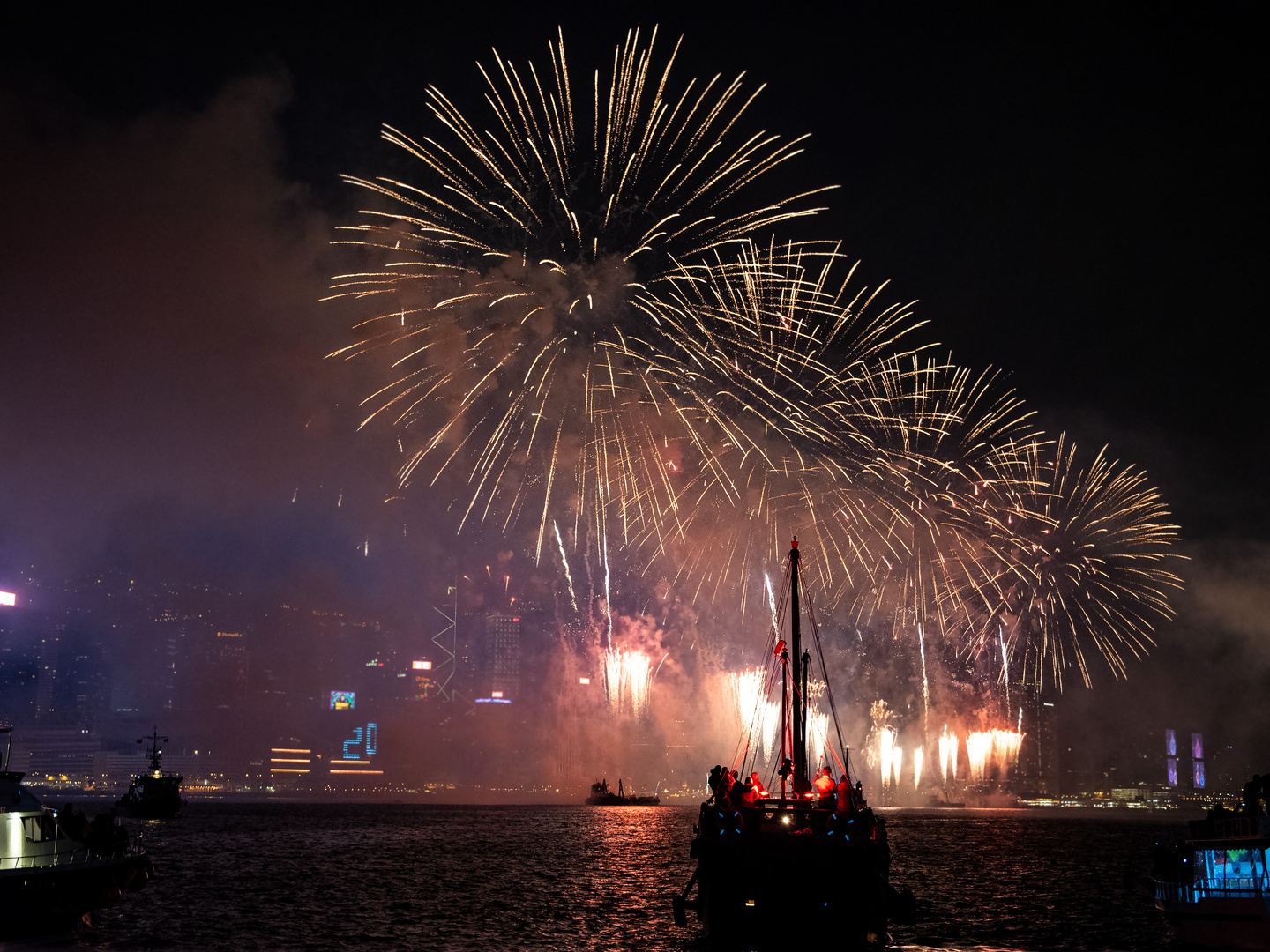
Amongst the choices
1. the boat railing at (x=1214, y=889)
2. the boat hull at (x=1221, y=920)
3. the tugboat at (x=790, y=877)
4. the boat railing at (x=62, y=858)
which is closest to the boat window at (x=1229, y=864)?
the boat railing at (x=1214, y=889)

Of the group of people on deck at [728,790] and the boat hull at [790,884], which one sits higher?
the group of people on deck at [728,790]

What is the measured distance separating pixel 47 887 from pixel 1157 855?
45.5 meters

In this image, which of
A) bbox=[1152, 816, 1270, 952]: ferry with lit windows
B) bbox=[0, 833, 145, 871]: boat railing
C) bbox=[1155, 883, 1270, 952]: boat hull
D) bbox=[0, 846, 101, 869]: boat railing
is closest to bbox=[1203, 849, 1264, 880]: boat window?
bbox=[1152, 816, 1270, 952]: ferry with lit windows

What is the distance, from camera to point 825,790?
4247 centimetres

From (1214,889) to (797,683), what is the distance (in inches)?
Result: 735

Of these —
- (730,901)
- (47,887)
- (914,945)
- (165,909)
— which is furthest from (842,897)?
(165,909)

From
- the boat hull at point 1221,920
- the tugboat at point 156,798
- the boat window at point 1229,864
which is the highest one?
the boat window at point 1229,864

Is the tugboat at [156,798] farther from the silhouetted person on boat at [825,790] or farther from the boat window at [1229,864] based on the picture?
the boat window at [1229,864]

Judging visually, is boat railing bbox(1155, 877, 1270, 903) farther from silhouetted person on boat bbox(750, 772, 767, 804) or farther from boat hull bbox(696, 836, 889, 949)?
silhouetted person on boat bbox(750, 772, 767, 804)

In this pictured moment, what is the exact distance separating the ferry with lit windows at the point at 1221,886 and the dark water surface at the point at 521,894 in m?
4.04

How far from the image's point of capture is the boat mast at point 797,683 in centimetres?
5006

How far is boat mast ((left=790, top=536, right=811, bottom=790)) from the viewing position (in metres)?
50.1

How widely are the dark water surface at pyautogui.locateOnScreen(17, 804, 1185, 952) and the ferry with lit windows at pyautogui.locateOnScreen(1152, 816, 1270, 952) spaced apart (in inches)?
159

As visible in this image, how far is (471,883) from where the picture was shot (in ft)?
231
